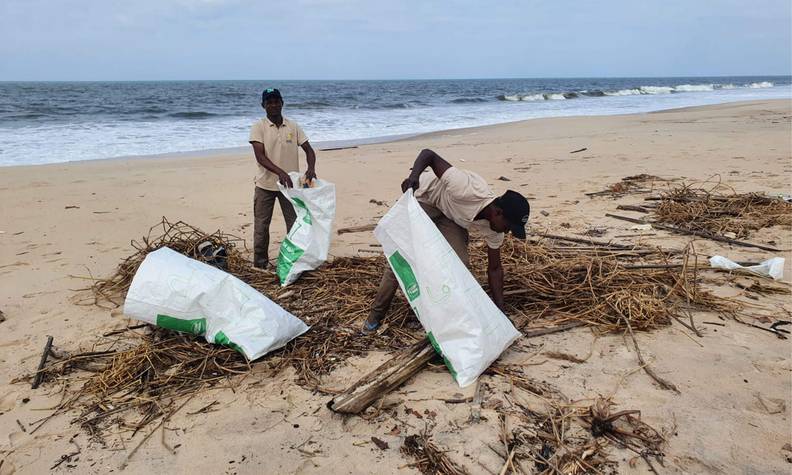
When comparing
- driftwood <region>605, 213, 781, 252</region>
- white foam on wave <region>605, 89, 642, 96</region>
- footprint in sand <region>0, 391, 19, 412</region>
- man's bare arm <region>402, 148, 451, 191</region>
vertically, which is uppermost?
white foam on wave <region>605, 89, 642, 96</region>

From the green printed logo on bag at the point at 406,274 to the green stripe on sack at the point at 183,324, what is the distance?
3.37ft

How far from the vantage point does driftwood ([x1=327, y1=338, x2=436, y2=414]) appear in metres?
2.11

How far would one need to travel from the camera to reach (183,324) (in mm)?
2617

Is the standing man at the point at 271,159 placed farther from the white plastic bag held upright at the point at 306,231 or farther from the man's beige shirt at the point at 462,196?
the man's beige shirt at the point at 462,196

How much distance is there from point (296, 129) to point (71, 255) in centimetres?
229

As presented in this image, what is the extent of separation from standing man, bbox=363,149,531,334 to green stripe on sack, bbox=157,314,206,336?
87 cm

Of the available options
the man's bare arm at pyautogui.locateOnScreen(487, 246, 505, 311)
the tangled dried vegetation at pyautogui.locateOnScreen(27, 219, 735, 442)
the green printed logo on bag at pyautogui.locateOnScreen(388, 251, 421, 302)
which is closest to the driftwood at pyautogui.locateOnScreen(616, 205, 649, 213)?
the tangled dried vegetation at pyautogui.locateOnScreen(27, 219, 735, 442)

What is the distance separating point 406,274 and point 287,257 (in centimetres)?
143

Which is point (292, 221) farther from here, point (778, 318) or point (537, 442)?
point (778, 318)

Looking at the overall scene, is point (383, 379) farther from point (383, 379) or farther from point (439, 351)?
point (439, 351)

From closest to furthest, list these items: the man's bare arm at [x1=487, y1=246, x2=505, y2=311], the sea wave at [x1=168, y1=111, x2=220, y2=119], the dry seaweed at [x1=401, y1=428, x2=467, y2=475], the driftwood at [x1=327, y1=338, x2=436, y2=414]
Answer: the dry seaweed at [x1=401, y1=428, x2=467, y2=475], the driftwood at [x1=327, y1=338, x2=436, y2=414], the man's bare arm at [x1=487, y1=246, x2=505, y2=311], the sea wave at [x1=168, y1=111, x2=220, y2=119]

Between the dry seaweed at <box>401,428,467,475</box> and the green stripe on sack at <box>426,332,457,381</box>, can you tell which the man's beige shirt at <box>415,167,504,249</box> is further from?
the dry seaweed at <box>401,428,467,475</box>

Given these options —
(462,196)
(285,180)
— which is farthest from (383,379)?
(285,180)

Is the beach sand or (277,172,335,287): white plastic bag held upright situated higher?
(277,172,335,287): white plastic bag held upright
